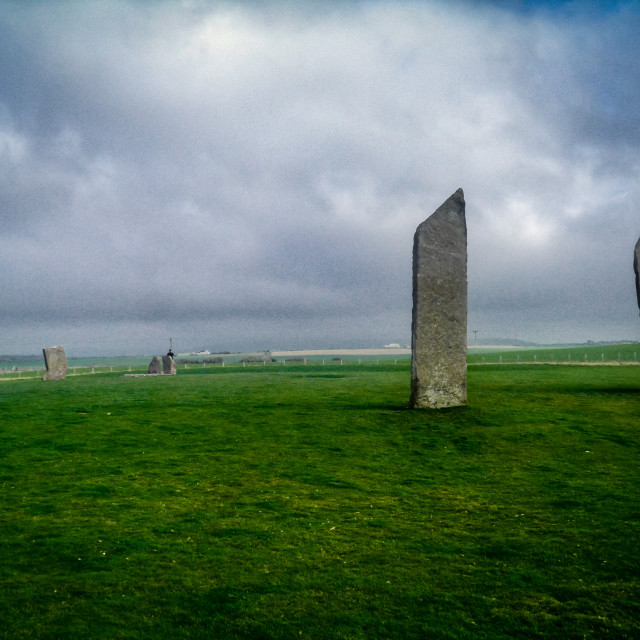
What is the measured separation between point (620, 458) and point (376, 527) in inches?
274

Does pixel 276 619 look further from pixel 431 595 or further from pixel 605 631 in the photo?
pixel 605 631

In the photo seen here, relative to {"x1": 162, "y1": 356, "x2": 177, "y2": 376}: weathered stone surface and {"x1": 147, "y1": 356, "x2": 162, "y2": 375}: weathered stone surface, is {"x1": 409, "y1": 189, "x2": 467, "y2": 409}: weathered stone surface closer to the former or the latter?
{"x1": 162, "y1": 356, "x2": 177, "y2": 376}: weathered stone surface

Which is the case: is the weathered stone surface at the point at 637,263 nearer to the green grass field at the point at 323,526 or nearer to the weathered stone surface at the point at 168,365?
the green grass field at the point at 323,526

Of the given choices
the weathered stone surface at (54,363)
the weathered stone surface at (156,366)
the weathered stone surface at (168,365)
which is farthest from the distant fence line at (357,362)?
the weathered stone surface at (54,363)

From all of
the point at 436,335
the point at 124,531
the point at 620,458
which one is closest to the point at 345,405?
the point at 436,335

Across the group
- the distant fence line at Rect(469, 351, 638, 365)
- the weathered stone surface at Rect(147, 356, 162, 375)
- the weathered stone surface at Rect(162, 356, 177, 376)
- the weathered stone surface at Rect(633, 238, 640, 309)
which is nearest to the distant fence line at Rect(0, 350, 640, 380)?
the distant fence line at Rect(469, 351, 638, 365)

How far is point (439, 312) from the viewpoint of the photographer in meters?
15.9

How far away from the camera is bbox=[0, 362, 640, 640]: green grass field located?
15.8 feet

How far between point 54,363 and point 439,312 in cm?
3049

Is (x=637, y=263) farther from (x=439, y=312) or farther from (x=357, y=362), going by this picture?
(x=357, y=362)

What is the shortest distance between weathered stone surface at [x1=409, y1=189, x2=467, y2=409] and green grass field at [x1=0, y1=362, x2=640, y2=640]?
98 cm

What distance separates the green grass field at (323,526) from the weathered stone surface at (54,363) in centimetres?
2284

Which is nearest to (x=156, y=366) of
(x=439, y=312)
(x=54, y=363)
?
(x=54, y=363)

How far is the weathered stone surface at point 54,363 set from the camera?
36.4 meters
